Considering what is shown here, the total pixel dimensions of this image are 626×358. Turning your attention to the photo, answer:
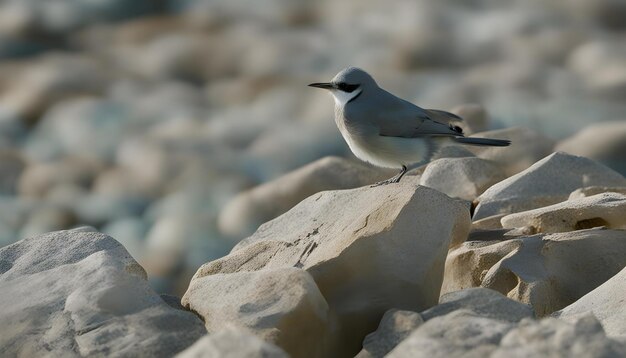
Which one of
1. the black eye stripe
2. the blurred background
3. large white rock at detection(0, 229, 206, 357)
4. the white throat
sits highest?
the black eye stripe

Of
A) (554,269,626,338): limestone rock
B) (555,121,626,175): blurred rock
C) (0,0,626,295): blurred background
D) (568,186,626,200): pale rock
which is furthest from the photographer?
(0,0,626,295): blurred background

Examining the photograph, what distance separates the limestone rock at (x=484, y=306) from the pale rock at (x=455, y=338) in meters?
0.32

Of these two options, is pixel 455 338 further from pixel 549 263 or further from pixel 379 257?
pixel 549 263

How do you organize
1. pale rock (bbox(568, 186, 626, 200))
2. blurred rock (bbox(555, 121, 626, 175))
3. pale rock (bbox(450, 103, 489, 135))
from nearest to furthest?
pale rock (bbox(568, 186, 626, 200)), pale rock (bbox(450, 103, 489, 135)), blurred rock (bbox(555, 121, 626, 175))

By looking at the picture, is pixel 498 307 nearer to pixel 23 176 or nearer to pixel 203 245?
pixel 203 245

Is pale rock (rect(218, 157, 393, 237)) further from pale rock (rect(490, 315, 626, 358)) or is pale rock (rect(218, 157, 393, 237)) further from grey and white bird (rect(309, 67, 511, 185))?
pale rock (rect(490, 315, 626, 358))

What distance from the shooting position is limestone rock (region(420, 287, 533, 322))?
289 cm

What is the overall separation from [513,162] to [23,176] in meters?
5.44

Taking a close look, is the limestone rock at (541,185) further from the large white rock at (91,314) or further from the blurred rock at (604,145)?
the blurred rock at (604,145)

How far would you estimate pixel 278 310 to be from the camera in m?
2.94

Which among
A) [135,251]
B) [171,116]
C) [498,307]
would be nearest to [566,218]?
[498,307]

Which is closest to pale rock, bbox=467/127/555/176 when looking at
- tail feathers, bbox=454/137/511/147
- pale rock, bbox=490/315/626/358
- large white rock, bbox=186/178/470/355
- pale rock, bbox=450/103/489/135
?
pale rock, bbox=450/103/489/135

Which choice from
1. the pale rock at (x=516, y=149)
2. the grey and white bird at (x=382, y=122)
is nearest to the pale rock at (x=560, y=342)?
the grey and white bird at (x=382, y=122)

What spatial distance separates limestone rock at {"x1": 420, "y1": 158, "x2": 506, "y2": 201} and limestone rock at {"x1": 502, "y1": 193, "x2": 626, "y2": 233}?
102 cm
